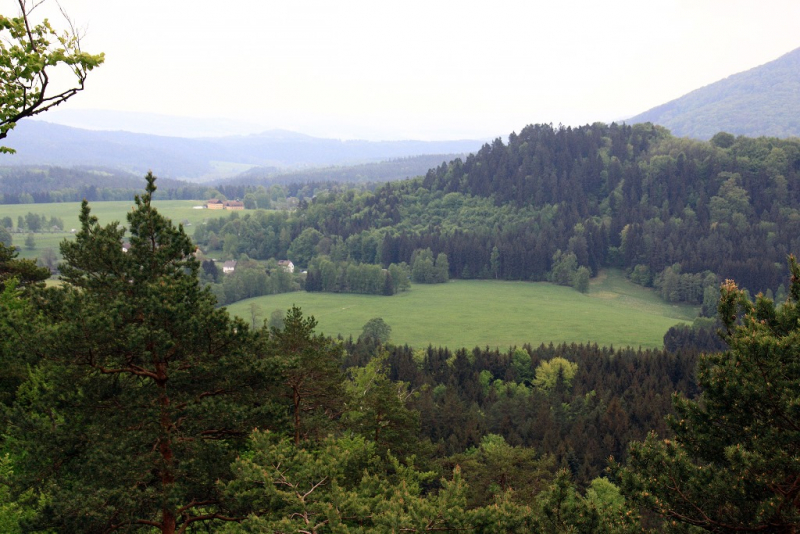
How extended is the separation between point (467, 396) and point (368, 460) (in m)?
46.1

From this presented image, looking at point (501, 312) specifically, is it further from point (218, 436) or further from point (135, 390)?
point (135, 390)

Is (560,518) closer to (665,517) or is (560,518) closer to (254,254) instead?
(665,517)

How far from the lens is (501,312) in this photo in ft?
389

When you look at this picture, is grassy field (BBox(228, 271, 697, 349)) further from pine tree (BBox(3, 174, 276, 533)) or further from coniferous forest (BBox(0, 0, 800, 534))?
pine tree (BBox(3, 174, 276, 533))

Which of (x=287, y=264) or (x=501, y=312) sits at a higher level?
(x=287, y=264)

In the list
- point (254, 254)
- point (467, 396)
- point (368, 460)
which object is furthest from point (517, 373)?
point (254, 254)

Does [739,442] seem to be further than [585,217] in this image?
No

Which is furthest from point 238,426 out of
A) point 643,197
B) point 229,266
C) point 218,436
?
point 643,197

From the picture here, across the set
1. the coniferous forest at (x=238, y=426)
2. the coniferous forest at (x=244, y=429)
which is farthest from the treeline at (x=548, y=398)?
the coniferous forest at (x=244, y=429)

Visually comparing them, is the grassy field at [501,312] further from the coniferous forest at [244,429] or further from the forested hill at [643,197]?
the coniferous forest at [244,429]

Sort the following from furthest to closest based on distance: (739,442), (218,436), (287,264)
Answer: (287,264)
(218,436)
(739,442)

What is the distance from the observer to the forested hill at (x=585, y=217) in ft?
474

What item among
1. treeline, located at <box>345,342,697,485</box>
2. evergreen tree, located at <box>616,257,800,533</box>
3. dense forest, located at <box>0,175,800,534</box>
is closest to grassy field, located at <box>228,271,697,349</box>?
treeline, located at <box>345,342,697,485</box>

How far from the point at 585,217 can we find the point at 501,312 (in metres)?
66.5
